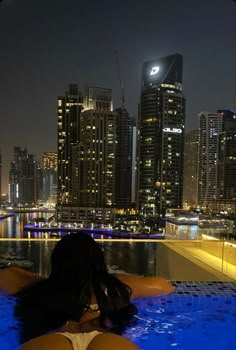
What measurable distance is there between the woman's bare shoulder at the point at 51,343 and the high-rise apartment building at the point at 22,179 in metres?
55.9

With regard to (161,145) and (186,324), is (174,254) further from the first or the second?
(161,145)

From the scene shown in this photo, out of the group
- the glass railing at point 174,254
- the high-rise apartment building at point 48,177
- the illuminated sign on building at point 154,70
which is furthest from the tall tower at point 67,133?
the glass railing at point 174,254

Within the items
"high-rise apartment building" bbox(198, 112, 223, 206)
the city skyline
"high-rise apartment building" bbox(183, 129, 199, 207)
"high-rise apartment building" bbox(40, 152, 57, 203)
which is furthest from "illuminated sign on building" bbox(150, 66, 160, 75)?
the city skyline

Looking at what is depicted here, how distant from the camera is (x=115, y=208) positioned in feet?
127

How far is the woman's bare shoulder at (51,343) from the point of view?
1.09 metres

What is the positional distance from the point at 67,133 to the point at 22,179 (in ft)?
41.6

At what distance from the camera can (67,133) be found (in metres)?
49.2

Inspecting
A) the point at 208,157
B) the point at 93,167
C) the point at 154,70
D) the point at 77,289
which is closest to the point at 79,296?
the point at 77,289

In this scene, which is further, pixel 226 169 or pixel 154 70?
pixel 154 70

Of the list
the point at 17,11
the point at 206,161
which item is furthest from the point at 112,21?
the point at 206,161

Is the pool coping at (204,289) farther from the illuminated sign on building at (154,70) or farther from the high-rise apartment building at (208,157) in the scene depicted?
the illuminated sign on building at (154,70)

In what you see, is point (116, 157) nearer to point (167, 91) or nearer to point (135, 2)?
point (167, 91)

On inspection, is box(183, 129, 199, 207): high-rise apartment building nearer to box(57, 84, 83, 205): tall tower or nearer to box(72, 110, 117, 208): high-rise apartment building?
box(72, 110, 117, 208): high-rise apartment building

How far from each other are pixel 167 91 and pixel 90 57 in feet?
83.1
